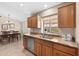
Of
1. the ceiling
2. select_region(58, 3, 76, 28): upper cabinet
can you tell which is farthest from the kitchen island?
the ceiling

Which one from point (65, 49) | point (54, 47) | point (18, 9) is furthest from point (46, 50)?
point (18, 9)

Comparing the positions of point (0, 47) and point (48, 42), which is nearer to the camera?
point (48, 42)

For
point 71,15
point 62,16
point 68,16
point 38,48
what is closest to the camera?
point 71,15

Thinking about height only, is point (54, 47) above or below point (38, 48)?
above

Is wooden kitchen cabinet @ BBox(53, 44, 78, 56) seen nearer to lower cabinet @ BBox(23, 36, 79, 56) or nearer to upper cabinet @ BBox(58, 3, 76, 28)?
lower cabinet @ BBox(23, 36, 79, 56)

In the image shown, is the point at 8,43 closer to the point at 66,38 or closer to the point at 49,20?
the point at 49,20

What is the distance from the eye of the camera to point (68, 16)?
324 centimetres

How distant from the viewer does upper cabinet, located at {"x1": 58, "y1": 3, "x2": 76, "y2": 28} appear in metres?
3.05

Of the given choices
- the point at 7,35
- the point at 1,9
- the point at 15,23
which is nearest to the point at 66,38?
the point at 15,23

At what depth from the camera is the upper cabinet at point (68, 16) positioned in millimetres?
3049

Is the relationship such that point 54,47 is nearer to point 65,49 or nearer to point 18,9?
point 65,49

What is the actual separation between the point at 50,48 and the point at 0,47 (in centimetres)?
226

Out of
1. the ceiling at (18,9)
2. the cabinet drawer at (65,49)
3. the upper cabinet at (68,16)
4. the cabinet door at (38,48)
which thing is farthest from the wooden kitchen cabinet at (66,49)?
the ceiling at (18,9)

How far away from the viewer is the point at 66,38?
356 cm
